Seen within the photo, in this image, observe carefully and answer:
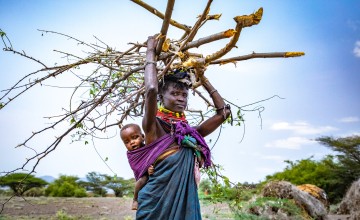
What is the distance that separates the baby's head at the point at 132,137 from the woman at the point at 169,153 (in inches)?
5.8

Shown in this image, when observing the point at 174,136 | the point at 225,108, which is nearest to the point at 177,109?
the point at 174,136

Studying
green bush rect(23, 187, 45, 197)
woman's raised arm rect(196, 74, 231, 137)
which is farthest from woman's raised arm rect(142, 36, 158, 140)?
green bush rect(23, 187, 45, 197)

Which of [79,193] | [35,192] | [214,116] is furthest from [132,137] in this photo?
[35,192]

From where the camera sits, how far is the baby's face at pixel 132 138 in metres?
3.04

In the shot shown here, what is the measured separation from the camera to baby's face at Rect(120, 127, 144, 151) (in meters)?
3.04

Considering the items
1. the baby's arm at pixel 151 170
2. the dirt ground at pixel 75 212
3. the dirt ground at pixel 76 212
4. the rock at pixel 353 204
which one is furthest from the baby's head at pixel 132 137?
the rock at pixel 353 204

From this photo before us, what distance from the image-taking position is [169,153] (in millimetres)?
2846

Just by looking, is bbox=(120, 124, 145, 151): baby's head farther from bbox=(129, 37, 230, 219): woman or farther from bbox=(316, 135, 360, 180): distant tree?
bbox=(316, 135, 360, 180): distant tree

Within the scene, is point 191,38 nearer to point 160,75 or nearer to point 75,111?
point 160,75

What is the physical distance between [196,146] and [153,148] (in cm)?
35

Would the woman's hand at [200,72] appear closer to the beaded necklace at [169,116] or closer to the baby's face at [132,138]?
the beaded necklace at [169,116]

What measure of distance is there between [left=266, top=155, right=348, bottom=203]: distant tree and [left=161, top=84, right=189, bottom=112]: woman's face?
17.7 m

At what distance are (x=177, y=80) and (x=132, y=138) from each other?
1.96 feet

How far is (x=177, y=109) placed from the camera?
301 centimetres
